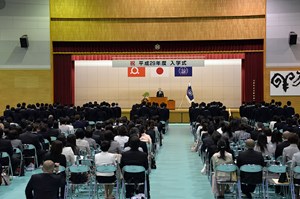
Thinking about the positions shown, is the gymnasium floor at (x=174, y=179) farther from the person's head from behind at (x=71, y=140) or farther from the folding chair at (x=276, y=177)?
the person's head from behind at (x=71, y=140)

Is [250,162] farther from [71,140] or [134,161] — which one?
[71,140]

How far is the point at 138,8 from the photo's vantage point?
27656 mm

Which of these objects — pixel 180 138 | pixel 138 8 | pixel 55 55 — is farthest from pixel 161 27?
pixel 180 138

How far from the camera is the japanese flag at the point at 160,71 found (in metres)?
32.9

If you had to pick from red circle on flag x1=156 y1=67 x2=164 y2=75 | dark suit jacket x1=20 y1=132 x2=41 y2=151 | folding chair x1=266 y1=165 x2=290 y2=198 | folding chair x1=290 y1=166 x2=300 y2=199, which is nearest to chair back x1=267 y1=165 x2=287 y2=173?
folding chair x1=266 y1=165 x2=290 y2=198

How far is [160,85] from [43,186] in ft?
87.5

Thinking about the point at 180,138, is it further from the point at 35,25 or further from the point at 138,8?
the point at 35,25

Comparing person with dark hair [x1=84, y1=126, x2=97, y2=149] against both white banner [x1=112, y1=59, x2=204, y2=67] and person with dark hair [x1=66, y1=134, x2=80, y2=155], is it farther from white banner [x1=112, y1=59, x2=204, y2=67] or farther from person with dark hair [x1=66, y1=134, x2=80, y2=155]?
white banner [x1=112, y1=59, x2=204, y2=67]

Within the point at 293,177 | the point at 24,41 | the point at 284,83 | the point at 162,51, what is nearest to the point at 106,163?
the point at 293,177

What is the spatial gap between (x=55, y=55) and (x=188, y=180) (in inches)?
713

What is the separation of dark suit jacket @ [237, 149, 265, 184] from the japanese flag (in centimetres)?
2362

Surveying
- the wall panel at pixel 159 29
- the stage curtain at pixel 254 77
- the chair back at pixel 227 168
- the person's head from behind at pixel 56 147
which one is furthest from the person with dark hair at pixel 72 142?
the stage curtain at pixel 254 77

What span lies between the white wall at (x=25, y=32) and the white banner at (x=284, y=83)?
13.2 metres

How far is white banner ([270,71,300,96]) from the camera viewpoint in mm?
27016
